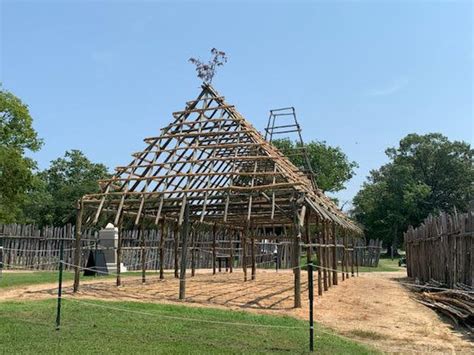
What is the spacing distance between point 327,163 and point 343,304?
123ft

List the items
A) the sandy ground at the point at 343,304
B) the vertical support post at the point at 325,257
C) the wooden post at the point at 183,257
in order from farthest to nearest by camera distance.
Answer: the vertical support post at the point at 325,257
the wooden post at the point at 183,257
the sandy ground at the point at 343,304

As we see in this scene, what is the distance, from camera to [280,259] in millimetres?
35188

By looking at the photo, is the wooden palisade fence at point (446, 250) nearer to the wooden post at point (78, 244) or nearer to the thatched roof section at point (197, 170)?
the thatched roof section at point (197, 170)

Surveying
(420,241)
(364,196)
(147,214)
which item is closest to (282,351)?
(147,214)

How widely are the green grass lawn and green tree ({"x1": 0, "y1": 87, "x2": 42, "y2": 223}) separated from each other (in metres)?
19.5

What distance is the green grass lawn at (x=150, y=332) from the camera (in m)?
7.89

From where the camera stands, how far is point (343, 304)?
14.0 meters

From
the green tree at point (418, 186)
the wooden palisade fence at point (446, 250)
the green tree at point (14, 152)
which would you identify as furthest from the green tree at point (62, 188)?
the wooden palisade fence at point (446, 250)

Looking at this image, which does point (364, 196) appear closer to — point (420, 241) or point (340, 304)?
point (420, 241)

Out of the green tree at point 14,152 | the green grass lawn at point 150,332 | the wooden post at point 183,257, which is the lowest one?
the green grass lawn at point 150,332

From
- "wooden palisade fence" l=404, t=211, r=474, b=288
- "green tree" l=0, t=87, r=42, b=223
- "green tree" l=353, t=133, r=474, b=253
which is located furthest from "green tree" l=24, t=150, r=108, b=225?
"wooden palisade fence" l=404, t=211, r=474, b=288

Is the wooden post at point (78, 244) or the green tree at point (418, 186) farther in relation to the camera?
the green tree at point (418, 186)

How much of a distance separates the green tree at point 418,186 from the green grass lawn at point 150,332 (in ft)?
145

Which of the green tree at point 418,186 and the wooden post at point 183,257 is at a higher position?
the green tree at point 418,186
